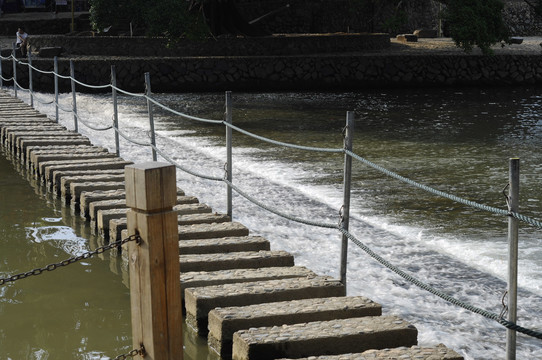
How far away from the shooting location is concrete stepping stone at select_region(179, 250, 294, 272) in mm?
5469

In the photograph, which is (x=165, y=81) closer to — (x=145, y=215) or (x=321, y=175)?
(x=321, y=175)

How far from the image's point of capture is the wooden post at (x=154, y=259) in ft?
10.6

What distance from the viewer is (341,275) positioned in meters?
5.17

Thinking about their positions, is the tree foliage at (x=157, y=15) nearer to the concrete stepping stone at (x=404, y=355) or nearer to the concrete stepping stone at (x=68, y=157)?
the concrete stepping stone at (x=68, y=157)

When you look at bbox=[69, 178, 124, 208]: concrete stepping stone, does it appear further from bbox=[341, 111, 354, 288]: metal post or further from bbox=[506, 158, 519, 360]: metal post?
bbox=[506, 158, 519, 360]: metal post

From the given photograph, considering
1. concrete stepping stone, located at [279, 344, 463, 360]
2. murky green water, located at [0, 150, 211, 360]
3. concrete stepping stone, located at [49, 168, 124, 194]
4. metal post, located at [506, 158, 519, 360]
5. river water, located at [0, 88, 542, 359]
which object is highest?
metal post, located at [506, 158, 519, 360]

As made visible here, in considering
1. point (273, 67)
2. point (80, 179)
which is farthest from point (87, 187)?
Result: point (273, 67)

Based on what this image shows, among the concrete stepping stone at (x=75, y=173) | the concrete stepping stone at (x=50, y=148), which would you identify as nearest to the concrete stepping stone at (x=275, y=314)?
the concrete stepping stone at (x=75, y=173)

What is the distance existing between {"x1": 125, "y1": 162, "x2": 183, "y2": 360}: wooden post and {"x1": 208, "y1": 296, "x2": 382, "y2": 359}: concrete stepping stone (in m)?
1.02

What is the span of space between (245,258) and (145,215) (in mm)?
2375

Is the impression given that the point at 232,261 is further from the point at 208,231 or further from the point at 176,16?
the point at 176,16

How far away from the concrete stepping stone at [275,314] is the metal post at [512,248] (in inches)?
38.3

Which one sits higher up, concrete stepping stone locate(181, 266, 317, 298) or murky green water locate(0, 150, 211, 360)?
concrete stepping stone locate(181, 266, 317, 298)

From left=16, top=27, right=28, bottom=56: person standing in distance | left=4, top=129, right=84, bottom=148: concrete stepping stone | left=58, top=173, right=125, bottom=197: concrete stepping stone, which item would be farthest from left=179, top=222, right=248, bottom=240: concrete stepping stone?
left=16, top=27, right=28, bottom=56: person standing in distance
